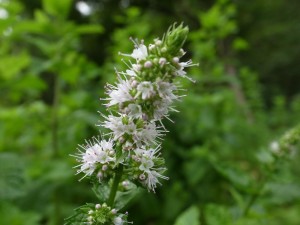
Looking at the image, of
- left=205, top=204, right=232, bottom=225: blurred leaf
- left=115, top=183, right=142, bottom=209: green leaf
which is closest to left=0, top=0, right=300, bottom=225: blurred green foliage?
left=205, top=204, right=232, bottom=225: blurred leaf

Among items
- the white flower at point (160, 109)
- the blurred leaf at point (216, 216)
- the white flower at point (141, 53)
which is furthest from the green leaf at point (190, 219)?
the white flower at point (141, 53)

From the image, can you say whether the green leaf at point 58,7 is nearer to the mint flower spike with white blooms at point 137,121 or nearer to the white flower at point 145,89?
the mint flower spike with white blooms at point 137,121

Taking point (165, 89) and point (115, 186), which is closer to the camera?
point (165, 89)

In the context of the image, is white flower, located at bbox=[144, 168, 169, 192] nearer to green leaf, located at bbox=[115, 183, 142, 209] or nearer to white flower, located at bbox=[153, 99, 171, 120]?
green leaf, located at bbox=[115, 183, 142, 209]

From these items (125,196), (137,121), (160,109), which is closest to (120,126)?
(137,121)

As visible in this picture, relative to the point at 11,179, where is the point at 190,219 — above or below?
below

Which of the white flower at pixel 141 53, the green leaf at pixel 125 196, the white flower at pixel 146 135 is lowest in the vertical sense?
the green leaf at pixel 125 196

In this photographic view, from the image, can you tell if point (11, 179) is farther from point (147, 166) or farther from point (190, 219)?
point (147, 166)
